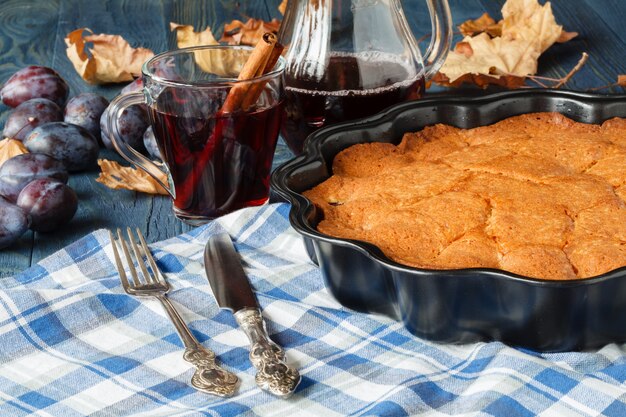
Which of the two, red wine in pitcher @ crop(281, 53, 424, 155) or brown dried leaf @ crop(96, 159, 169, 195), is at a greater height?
red wine in pitcher @ crop(281, 53, 424, 155)

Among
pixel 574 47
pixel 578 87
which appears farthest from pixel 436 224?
pixel 574 47

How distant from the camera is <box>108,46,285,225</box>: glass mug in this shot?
161 centimetres

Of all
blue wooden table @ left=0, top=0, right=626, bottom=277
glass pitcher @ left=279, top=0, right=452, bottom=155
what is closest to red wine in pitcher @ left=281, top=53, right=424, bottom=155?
glass pitcher @ left=279, top=0, right=452, bottom=155

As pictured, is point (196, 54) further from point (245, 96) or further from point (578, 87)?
point (578, 87)

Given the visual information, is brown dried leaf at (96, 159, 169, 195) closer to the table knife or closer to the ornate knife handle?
the table knife

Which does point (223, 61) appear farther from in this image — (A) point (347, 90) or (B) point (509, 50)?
(B) point (509, 50)

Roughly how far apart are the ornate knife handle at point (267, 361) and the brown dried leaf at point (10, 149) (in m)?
0.84

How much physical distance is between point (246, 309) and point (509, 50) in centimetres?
130

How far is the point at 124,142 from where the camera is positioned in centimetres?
171

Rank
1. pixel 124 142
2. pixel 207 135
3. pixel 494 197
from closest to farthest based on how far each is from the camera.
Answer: pixel 494 197, pixel 207 135, pixel 124 142

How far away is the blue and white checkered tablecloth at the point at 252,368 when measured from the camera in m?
1.12

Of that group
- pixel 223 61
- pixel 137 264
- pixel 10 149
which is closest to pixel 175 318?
pixel 137 264

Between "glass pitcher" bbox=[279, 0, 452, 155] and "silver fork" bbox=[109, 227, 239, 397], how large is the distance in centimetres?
44

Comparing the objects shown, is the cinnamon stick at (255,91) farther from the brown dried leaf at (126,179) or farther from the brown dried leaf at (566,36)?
the brown dried leaf at (566,36)
